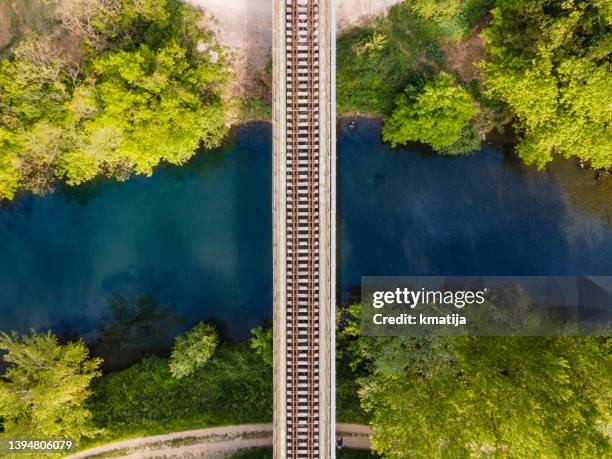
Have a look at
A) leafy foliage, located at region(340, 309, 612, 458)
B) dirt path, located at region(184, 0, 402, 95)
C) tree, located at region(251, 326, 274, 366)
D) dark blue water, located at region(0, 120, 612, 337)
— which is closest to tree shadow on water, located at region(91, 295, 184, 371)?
dark blue water, located at region(0, 120, 612, 337)

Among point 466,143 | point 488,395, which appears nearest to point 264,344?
point 488,395

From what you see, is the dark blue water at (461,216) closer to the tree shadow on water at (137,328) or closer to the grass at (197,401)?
the grass at (197,401)

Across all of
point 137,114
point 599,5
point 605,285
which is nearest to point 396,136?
point 599,5

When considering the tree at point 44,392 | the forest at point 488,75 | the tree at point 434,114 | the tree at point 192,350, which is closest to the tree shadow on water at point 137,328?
the tree at point 192,350

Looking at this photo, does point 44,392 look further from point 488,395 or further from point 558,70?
point 558,70

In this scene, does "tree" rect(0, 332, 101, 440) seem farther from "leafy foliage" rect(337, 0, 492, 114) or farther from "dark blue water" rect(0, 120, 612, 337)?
"leafy foliage" rect(337, 0, 492, 114)

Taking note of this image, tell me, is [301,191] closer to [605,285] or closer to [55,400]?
[55,400]
